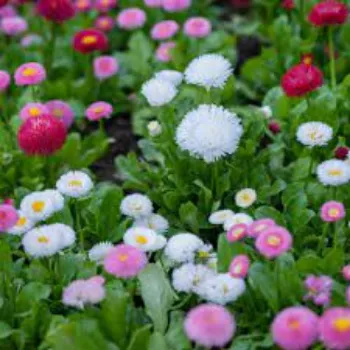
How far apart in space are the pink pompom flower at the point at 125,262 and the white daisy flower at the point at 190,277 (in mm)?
125

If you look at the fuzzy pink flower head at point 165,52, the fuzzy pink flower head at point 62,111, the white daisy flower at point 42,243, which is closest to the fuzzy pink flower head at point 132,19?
the fuzzy pink flower head at point 165,52

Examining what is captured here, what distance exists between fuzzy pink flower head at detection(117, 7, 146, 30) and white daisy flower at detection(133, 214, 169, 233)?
1.80 meters

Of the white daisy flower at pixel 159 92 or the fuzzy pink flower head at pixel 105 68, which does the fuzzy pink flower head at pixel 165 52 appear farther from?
the white daisy flower at pixel 159 92

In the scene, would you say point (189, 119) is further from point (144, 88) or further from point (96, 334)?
point (96, 334)

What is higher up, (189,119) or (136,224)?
(189,119)

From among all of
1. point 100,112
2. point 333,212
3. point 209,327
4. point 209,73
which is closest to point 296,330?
point 209,327

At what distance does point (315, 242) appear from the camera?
3188mm

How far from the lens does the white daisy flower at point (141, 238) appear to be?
116 inches

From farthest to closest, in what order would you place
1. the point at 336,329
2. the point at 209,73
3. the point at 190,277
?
1. the point at 209,73
2. the point at 190,277
3. the point at 336,329

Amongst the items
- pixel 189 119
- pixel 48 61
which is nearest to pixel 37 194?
pixel 189 119

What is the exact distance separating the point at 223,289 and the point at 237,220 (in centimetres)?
47

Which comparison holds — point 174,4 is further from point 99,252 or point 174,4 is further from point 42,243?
point 42,243

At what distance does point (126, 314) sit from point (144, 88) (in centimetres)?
106

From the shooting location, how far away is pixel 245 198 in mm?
3283
